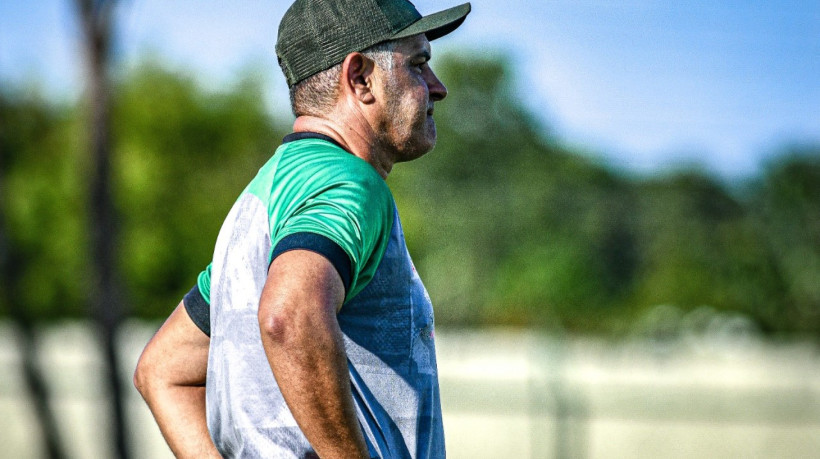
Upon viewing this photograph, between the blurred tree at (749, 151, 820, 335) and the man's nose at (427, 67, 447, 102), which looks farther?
the blurred tree at (749, 151, 820, 335)

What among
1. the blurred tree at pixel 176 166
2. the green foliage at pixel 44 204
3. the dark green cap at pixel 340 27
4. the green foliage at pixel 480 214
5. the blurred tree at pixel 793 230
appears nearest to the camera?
the dark green cap at pixel 340 27

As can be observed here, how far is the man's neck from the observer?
1.85m

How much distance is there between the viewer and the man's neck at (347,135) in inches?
73.0

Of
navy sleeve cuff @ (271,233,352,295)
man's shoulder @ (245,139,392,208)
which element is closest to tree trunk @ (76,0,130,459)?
man's shoulder @ (245,139,392,208)

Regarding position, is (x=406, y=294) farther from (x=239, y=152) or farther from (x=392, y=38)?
(x=239, y=152)

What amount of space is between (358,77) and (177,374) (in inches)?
29.7

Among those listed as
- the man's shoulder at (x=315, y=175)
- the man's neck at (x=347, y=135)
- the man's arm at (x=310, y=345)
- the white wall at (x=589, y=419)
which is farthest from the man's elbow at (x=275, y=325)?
the white wall at (x=589, y=419)

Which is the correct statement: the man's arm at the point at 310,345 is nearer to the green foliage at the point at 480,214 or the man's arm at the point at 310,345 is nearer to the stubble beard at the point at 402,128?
the stubble beard at the point at 402,128

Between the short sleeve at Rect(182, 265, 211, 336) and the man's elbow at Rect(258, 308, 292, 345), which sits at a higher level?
the man's elbow at Rect(258, 308, 292, 345)

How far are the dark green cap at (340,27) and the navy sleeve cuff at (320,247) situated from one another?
457mm

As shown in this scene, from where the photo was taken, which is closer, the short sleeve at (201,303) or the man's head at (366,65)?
the man's head at (366,65)

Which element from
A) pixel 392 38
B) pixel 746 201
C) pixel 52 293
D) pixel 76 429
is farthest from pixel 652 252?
pixel 392 38

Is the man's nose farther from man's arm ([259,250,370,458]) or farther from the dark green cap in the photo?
man's arm ([259,250,370,458])

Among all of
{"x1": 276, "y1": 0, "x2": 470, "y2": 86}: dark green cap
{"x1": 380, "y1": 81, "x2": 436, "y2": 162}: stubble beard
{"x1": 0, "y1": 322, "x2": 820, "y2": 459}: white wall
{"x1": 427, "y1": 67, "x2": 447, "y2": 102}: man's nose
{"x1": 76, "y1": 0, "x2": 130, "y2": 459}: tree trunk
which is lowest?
{"x1": 0, "y1": 322, "x2": 820, "y2": 459}: white wall
